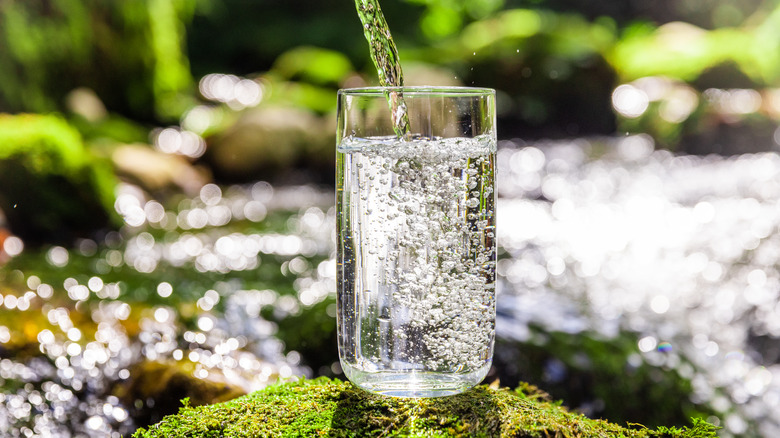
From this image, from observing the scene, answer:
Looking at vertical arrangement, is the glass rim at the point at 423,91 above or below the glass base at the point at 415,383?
above

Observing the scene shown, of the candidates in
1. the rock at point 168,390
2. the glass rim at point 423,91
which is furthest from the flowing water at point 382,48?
the rock at point 168,390

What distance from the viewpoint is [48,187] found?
715 centimetres

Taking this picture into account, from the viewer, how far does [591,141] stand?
13.0m

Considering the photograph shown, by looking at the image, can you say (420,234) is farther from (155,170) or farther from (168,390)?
(155,170)

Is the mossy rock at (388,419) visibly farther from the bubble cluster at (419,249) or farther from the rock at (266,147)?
the rock at (266,147)

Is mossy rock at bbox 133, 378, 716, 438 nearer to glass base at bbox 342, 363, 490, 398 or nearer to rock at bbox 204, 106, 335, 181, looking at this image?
glass base at bbox 342, 363, 490, 398

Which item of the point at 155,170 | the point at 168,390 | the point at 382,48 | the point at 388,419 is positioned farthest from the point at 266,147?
the point at 388,419

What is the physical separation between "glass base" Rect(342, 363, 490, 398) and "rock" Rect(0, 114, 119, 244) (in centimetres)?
572

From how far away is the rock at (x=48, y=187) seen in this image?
22.8 feet

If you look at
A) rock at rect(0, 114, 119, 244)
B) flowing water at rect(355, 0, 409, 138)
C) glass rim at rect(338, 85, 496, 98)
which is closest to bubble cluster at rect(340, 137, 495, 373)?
glass rim at rect(338, 85, 496, 98)

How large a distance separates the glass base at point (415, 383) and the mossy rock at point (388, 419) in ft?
0.09

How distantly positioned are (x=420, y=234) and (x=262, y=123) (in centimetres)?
943

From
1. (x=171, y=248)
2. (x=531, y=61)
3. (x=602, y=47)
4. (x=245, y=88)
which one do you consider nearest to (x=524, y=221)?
(x=171, y=248)

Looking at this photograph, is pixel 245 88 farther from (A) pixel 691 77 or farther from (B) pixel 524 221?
(B) pixel 524 221
